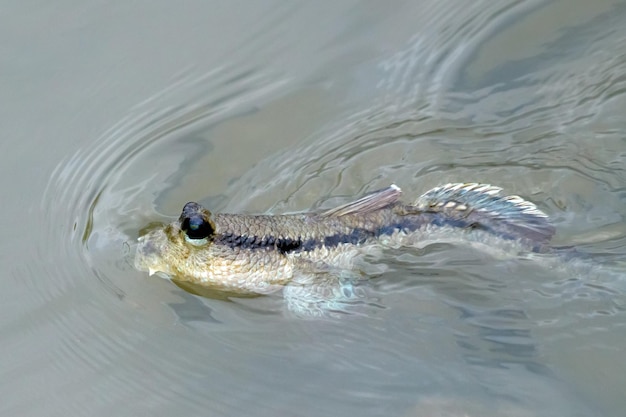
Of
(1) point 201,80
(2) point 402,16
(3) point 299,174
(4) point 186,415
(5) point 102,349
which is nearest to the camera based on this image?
(4) point 186,415

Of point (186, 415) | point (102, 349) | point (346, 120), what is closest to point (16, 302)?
Answer: point (102, 349)

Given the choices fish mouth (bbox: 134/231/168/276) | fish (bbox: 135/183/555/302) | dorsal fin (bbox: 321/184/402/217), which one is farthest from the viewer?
dorsal fin (bbox: 321/184/402/217)

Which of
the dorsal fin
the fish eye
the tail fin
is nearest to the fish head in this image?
the fish eye

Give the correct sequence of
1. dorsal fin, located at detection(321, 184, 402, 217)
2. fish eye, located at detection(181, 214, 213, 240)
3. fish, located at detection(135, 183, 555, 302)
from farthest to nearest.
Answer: dorsal fin, located at detection(321, 184, 402, 217)
fish, located at detection(135, 183, 555, 302)
fish eye, located at detection(181, 214, 213, 240)

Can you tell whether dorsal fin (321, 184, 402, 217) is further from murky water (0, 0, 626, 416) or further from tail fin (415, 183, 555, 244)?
murky water (0, 0, 626, 416)

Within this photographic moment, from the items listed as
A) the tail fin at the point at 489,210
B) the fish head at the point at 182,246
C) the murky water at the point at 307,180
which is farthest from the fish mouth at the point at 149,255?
the tail fin at the point at 489,210

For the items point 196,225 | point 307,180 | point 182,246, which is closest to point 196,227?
point 196,225

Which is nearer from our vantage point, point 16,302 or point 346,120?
point 16,302

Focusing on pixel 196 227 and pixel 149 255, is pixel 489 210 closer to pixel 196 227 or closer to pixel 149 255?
pixel 196 227

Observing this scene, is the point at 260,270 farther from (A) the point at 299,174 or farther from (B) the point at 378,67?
(B) the point at 378,67
